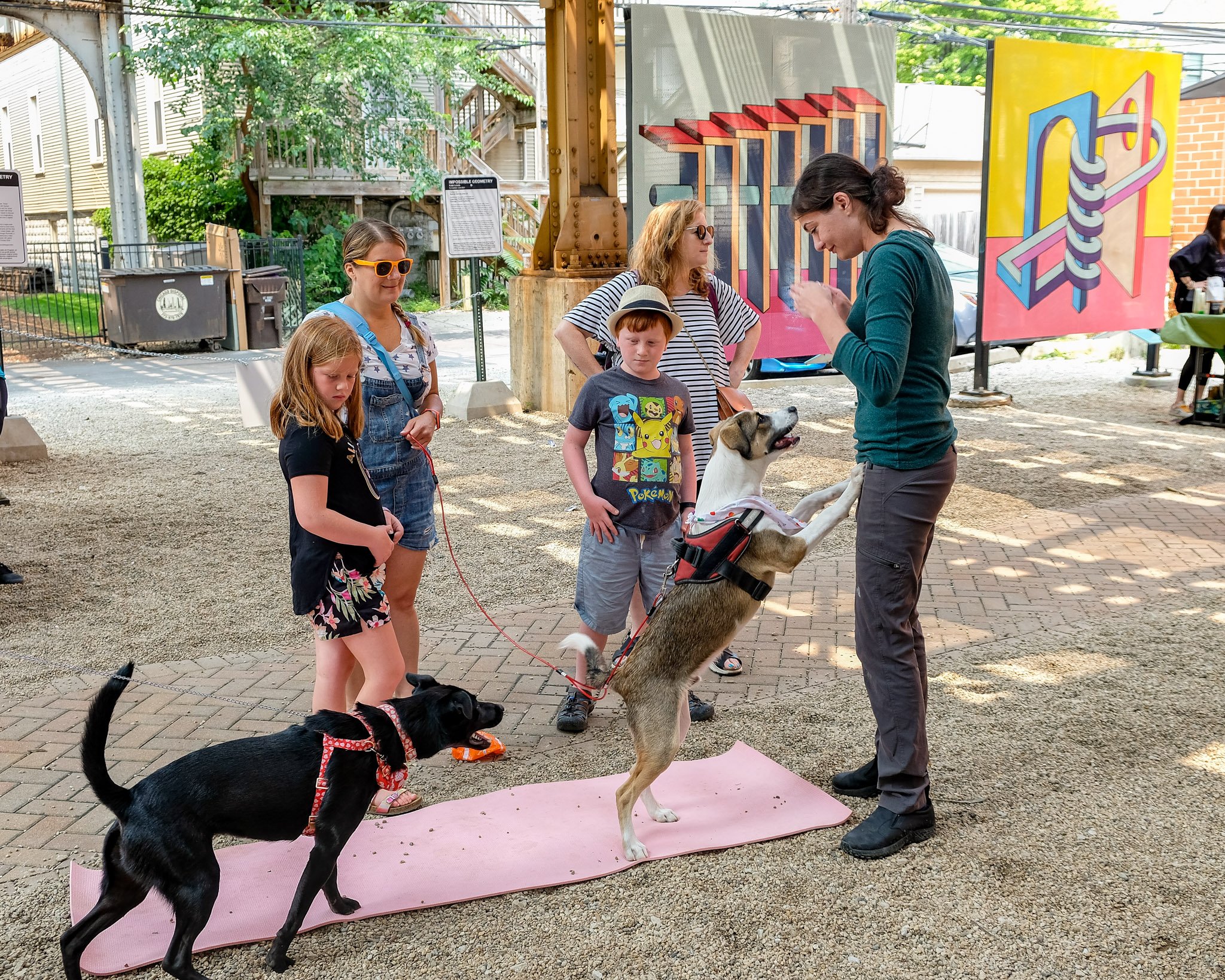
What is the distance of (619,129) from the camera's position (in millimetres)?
25109

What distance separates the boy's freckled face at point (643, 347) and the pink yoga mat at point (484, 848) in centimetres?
159

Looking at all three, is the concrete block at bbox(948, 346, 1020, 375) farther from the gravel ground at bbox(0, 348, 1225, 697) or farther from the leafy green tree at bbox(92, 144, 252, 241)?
the leafy green tree at bbox(92, 144, 252, 241)

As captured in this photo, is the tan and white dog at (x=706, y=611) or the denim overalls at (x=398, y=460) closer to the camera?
the tan and white dog at (x=706, y=611)

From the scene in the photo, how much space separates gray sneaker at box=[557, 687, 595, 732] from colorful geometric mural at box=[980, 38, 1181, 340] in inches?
364

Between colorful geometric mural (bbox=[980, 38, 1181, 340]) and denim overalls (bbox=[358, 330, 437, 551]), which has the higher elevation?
colorful geometric mural (bbox=[980, 38, 1181, 340])

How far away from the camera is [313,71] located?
2205 cm

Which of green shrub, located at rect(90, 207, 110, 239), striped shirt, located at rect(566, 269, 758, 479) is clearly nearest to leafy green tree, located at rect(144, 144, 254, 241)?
green shrub, located at rect(90, 207, 110, 239)

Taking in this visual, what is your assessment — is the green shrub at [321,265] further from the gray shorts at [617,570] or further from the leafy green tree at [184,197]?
the gray shorts at [617,570]


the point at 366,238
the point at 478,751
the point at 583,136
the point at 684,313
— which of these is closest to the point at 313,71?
the point at 583,136

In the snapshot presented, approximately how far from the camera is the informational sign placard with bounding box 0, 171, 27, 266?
10133mm

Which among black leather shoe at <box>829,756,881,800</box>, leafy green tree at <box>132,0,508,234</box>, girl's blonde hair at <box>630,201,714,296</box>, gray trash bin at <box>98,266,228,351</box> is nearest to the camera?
black leather shoe at <box>829,756,881,800</box>

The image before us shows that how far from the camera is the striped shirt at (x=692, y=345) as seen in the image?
471 cm

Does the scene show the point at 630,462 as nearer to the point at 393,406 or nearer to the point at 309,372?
the point at 393,406

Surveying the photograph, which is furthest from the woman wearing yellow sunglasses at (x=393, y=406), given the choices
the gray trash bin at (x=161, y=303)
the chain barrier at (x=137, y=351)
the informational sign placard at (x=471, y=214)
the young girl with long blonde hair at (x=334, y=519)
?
the gray trash bin at (x=161, y=303)
